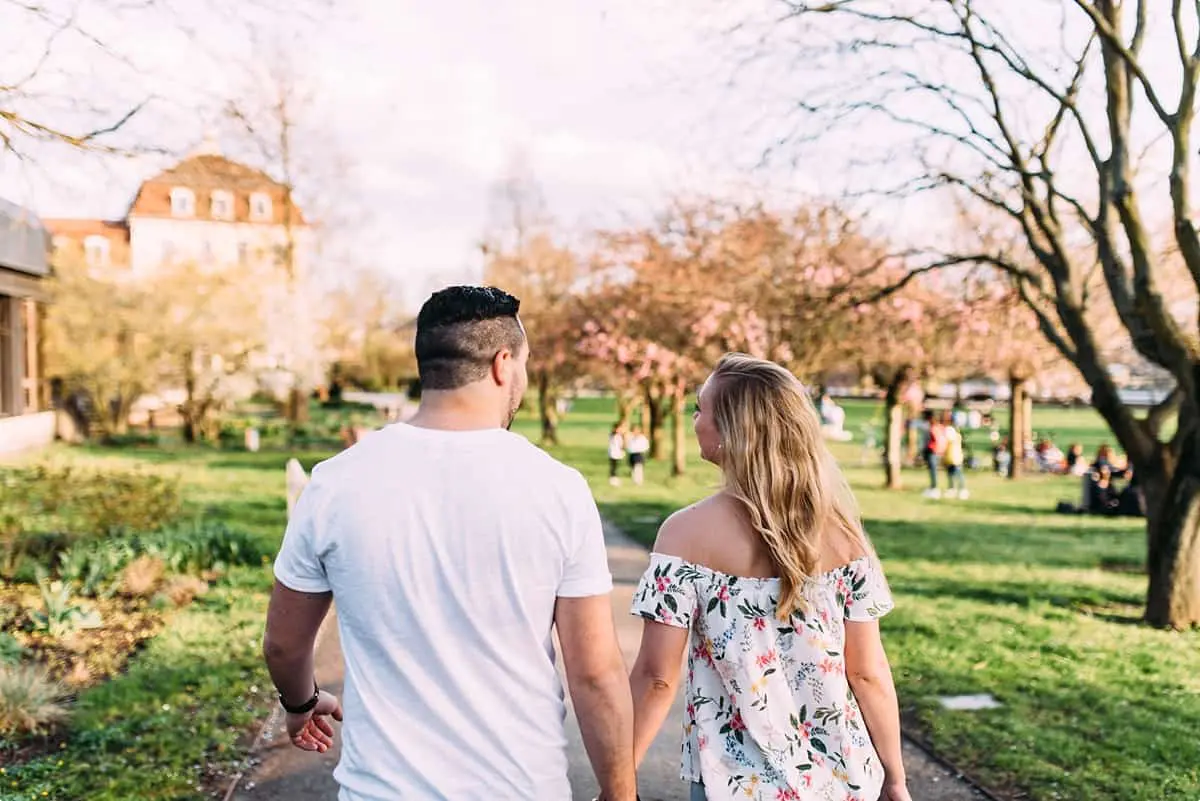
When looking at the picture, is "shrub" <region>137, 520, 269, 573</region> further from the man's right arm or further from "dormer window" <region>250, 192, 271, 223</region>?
the man's right arm

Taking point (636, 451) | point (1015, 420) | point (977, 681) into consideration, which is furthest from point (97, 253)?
point (977, 681)

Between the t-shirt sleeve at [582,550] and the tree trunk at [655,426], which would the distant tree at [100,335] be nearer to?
the tree trunk at [655,426]

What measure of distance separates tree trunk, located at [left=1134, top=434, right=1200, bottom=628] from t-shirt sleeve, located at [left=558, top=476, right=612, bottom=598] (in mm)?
8715

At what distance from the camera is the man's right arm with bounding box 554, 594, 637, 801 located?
2172 mm

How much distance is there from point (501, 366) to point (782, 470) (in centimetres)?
83

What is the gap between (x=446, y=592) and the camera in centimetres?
205

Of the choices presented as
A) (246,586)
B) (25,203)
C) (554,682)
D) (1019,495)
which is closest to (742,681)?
(554,682)

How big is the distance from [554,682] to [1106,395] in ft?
30.1

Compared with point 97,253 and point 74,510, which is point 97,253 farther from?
point 74,510

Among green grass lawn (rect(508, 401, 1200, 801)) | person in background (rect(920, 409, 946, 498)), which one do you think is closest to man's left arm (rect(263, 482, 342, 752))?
green grass lawn (rect(508, 401, 1200, 801))

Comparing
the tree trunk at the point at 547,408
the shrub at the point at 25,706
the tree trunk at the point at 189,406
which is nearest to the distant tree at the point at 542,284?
the tree trunk at the point at 547,408

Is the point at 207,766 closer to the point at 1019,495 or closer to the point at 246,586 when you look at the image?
the point at 246,586

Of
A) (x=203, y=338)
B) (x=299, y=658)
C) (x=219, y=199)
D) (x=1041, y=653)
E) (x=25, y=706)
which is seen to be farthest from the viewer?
(x=203, y=338)

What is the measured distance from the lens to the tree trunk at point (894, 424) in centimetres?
2315
